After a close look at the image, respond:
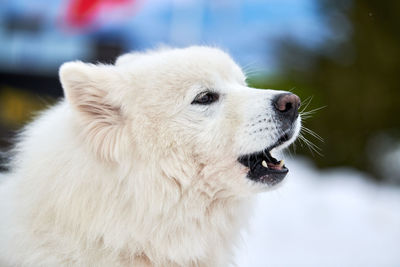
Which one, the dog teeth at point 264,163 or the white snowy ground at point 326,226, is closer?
the dog teeth at point 264,163

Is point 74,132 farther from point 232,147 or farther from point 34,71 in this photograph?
point 34,71

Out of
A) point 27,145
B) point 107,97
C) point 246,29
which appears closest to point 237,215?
point 107,97

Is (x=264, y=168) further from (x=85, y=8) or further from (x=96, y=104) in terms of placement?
(x=85, y=8)

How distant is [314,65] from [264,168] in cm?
814

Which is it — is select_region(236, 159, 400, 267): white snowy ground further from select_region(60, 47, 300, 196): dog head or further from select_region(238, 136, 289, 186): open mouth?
select_region(60, 47, 300, 196): dog head

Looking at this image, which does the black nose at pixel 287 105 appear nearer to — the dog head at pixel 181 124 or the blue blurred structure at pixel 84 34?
the dog head at pixel 181 124

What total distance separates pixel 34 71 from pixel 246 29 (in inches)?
232

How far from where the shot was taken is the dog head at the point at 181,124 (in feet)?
10.0

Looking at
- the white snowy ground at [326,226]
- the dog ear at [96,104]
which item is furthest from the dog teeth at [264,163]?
the white snowy ground at [326,226]

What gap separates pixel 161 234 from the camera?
9.86 ft

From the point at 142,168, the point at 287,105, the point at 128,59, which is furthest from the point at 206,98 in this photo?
the point at 128,59

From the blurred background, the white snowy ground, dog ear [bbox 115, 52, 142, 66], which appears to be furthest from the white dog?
the blurred background

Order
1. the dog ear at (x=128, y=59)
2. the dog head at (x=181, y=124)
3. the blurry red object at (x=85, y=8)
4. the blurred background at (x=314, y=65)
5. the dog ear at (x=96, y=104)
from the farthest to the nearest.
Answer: the blurry red object at (x=85, y=8)
the blurred background at (x=314, y=65)
the dog ear at (x=128, y=59)
the dog head at (x=181, y=124)
the dog ear at (x=96, y=104)

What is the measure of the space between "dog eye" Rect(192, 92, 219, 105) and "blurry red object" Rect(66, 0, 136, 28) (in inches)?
348
